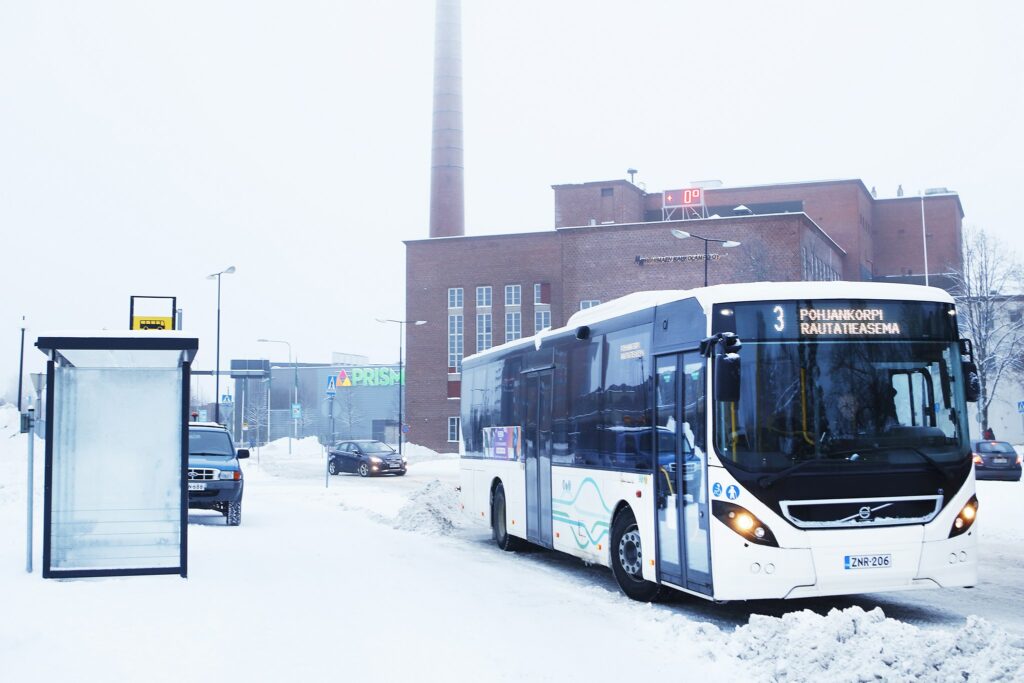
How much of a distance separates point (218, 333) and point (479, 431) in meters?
38.4

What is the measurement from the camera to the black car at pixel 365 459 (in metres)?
47.2

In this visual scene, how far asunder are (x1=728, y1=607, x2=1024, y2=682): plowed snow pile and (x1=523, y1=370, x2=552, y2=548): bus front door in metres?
6.51

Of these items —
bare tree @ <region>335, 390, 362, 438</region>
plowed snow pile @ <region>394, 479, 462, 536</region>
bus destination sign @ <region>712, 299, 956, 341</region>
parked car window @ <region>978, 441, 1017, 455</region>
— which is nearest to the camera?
bus destination sign @ <region>712, 299, 956, 341</region>

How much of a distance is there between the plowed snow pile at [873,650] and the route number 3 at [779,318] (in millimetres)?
2610

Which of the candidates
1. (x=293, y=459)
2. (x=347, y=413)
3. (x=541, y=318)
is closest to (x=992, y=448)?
(x=293, y=459)

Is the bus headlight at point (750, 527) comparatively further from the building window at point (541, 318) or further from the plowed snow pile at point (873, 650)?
the building window at point (541, 318)

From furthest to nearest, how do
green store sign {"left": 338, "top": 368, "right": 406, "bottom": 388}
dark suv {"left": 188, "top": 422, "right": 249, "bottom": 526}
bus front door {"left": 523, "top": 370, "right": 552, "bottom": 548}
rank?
green store sign {"left": 338, "top": 368, "right": 406, "bottom": 388}
dark suv {"left": 188, "top": 422, "right": 249, "bottom": 526}
bus front door {"left": 523, "top": 370, "right": 552, "bottom": 548}

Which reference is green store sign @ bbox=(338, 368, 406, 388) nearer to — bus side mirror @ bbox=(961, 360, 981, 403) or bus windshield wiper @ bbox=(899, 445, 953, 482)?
bus side mirror @ bbox=(961, 360, 981, 403)

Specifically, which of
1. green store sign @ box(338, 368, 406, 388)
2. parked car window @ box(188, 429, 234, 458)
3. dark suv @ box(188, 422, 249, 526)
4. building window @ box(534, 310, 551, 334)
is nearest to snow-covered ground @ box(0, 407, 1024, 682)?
dark suv @ box(188, 422, 249, 526)

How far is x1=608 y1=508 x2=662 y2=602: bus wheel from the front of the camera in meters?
11.5

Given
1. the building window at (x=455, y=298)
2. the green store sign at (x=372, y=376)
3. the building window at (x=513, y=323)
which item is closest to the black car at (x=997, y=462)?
the building window at (x=513, y=323)

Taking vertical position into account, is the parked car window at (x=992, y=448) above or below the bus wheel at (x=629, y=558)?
above

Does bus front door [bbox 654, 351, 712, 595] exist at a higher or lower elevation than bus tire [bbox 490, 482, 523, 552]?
higher

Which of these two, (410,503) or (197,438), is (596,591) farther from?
(197,438)
